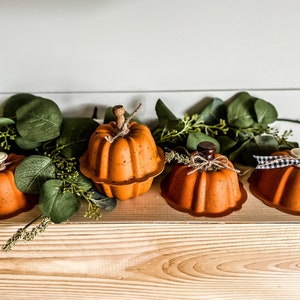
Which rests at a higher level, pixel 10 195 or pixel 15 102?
pixel 15 102

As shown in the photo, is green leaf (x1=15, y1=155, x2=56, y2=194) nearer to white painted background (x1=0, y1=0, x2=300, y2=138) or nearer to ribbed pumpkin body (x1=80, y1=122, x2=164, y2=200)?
ribbed pumpkin body (x1=80, y1=122, x2=164, y2=200)

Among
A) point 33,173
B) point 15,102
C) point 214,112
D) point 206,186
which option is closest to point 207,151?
point 206,186

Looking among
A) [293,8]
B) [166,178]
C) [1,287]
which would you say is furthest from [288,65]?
[1,287]

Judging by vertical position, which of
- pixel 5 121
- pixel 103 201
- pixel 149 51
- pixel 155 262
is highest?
pixel 149 51

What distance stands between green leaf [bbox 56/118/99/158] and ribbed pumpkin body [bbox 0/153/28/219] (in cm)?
9

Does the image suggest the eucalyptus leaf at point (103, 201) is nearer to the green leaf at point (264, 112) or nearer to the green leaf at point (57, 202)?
the green leaf at point (57, 202)

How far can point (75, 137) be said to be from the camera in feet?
2.31

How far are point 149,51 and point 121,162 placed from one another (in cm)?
25

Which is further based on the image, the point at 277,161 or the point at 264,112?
the point at 264,112

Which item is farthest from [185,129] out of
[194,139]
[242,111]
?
[242,111]

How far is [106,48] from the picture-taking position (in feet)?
2.41

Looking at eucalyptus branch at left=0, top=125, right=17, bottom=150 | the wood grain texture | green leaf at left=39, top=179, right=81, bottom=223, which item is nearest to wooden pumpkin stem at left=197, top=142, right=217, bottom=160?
the wood grain texture

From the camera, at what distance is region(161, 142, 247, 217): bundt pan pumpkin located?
2.06 feet

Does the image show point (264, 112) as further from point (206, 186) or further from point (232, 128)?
point (206, 186)
